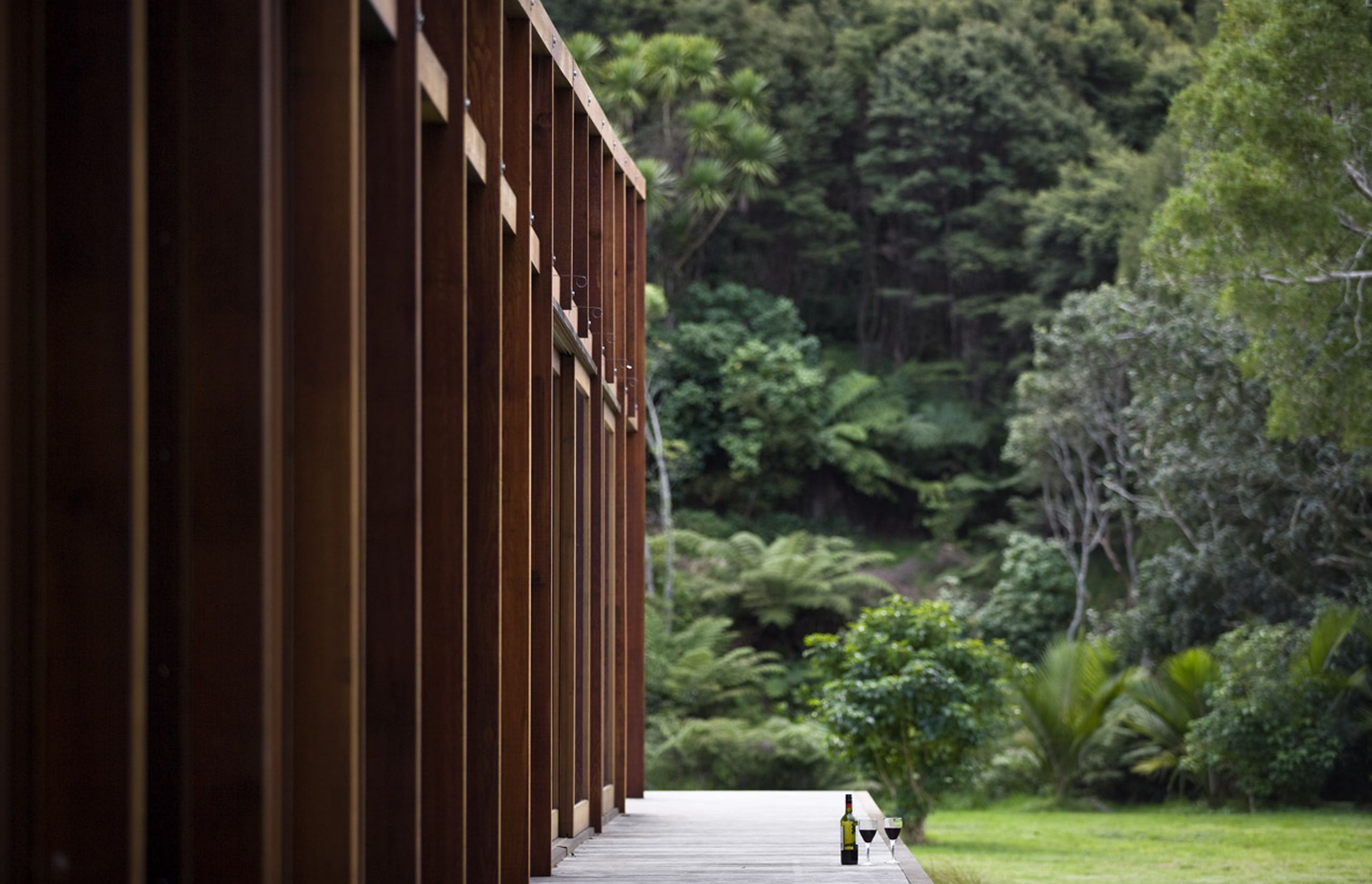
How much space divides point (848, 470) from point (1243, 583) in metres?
7.45

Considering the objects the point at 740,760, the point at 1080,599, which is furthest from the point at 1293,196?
the point at 1080,599

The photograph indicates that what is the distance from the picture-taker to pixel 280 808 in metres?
2.65

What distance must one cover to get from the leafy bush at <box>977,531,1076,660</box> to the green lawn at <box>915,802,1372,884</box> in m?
4.15

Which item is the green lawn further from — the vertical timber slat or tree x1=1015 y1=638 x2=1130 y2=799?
the vertical timber slat

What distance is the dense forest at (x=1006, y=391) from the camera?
11.0m

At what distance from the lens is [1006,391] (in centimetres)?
2350

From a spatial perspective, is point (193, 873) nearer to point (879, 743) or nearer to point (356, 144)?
point (356, 144)

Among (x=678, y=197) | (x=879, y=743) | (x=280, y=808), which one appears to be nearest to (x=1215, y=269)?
(x=879, y=743)

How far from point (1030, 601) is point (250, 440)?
680 inches

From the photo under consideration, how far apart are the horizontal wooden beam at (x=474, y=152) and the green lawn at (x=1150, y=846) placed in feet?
16.6

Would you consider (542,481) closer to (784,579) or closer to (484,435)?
(484,435)

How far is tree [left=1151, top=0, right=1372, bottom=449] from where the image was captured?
10.6 m

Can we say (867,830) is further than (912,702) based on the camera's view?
No

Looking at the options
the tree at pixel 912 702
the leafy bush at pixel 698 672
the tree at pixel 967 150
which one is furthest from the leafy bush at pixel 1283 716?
the tree at pixel 967 150
